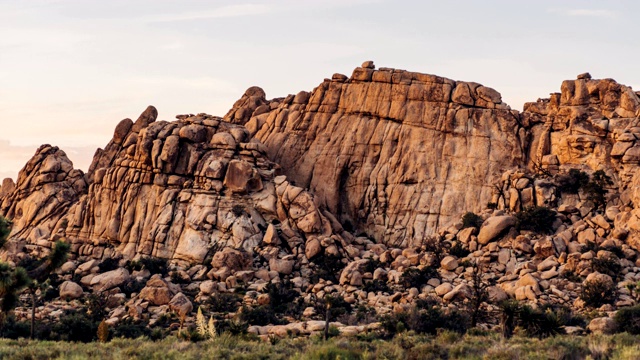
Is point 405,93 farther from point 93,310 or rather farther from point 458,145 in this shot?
point 93,310

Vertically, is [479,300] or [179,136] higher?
[179,136]

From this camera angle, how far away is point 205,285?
6700 centimetres

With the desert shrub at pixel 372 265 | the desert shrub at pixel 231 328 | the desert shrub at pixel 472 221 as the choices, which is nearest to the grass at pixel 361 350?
the desert shrub at pixel 231 328

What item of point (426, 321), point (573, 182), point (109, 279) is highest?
point (573, 182)

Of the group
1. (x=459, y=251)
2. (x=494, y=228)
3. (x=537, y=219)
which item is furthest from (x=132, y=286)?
(x=537, y=219)

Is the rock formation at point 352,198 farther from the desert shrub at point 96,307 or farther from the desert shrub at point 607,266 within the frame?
the desert shrub at point 96,307

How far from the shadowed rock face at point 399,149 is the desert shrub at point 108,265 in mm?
19870

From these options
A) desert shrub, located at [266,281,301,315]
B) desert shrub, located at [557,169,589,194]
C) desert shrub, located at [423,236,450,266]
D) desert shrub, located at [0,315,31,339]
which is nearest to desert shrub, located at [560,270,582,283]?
desert shrub, located at [423,236,450,266]

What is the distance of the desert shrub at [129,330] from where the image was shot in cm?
5403

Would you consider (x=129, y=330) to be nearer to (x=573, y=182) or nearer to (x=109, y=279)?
(x=109, y=279)

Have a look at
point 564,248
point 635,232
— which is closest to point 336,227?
point 564,248

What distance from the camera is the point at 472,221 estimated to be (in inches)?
2943

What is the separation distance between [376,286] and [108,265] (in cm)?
2562

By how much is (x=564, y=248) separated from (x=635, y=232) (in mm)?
5921
